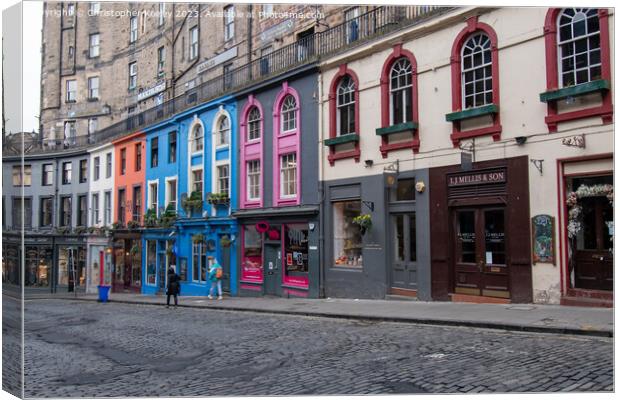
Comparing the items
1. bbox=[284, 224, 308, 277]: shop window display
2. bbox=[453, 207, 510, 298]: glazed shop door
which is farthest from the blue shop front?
bbox=[453, 207, 510, 298]: glazed shop door

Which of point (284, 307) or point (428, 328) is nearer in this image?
point (428, 328)

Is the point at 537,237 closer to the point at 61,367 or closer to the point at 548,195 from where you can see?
the point at 548,195

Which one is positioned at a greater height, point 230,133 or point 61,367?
point 230,133

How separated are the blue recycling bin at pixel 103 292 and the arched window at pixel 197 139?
2888 millimetres

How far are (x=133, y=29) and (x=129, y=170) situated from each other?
8.36ft

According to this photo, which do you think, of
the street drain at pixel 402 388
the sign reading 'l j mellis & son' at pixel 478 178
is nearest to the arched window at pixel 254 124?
the sign reading 'l j mellis & son' at pixel 478 178

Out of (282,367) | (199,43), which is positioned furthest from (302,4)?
Result: (282,367)

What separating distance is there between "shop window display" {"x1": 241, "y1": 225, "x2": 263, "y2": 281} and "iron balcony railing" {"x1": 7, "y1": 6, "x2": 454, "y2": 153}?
2.85 metres

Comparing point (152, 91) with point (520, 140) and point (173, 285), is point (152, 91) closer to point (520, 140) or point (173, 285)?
point (173, 285)

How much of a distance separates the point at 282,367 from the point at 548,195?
6.07m

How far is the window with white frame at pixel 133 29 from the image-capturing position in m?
7.21

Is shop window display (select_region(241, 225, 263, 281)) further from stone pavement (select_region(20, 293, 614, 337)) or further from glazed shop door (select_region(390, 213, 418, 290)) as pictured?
glazed shop door (select_region(390, 213, 418, 290))

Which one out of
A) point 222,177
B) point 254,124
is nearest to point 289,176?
point 254,124

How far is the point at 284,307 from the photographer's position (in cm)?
1316
